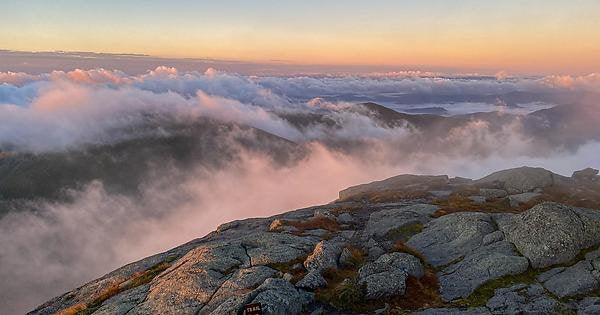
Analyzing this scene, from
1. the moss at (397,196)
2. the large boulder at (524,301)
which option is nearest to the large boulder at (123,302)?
the large boulder at (524,301)

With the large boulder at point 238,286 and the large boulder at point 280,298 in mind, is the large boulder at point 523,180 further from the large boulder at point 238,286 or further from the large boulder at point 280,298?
the large boulder at point 280,298

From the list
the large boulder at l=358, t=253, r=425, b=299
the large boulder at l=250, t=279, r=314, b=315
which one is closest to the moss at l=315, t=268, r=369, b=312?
the large boulder at l=358, t=253, r=425, b=299

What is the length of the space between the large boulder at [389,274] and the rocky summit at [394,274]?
0.30 feet

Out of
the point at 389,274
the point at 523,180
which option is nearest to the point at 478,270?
the point at 389,274

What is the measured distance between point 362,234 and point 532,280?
27760 millimetres

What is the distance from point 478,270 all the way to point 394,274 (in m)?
9.42

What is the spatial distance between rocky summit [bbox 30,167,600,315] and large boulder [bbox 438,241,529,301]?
9cm

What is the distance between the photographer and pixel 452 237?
51000 mm

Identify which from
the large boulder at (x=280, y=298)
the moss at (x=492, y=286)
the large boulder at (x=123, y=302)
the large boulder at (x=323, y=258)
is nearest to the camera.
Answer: the large boulder at (x=280, y=298)

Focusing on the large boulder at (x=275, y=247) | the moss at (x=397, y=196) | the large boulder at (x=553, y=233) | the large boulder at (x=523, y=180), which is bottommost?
the moss at (x=397, y=196)

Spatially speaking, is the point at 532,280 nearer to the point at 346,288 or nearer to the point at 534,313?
the point at 534,313

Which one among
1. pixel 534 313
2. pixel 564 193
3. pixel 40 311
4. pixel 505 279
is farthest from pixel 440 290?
pixel 564 193

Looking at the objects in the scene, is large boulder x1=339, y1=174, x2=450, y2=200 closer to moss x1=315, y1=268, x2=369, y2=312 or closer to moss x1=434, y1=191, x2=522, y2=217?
moss x1=434, y1=191, x2=522, y2=217

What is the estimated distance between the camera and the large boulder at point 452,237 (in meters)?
47.0
